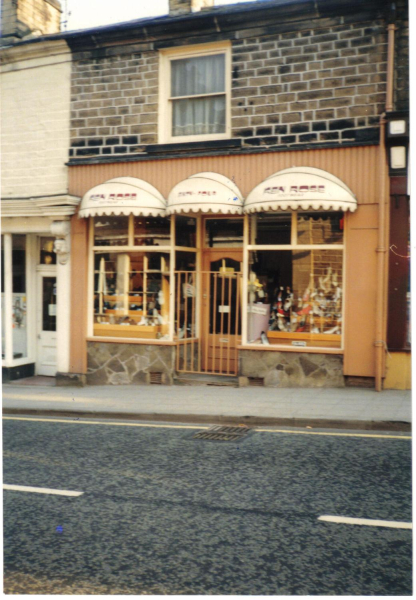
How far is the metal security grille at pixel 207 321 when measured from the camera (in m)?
12.4

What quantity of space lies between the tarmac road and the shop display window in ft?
12.1

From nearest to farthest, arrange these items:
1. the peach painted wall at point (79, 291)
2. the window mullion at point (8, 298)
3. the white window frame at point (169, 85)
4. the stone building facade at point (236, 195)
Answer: the stone building facade at point (236, 195)
the white window frame at point (169, 85)
the peach painted wall at point (79, 291)
the window mullion at point (8, 298)

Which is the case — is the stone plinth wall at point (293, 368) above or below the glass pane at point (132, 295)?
below

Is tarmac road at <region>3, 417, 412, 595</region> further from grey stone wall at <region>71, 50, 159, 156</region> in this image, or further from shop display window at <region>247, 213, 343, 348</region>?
grey stone wall at <region>71, 50, 159, 156</region>

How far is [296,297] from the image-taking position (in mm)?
11750

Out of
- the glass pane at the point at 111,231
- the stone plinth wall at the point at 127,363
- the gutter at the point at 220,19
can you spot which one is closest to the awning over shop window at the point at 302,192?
the gutter at the point at 220,19

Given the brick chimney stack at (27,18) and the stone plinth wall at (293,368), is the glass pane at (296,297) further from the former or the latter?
the brick chimney stack at (27,18)

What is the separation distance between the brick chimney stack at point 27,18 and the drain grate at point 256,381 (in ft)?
30.2

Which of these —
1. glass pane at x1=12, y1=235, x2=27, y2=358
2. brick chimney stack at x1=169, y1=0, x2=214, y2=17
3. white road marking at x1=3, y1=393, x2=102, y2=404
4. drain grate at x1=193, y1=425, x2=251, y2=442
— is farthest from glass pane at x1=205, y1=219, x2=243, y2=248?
drain grate at x1=193, y1=425, x2=251, y2=442

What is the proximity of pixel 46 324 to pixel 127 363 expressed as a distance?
2.59 meters

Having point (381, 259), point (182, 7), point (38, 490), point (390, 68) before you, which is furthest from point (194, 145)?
point (38, 490)

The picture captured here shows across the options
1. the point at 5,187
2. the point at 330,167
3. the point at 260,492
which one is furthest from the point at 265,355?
the point at 5,187

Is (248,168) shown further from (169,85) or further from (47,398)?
(47,398)

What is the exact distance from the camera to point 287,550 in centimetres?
448
